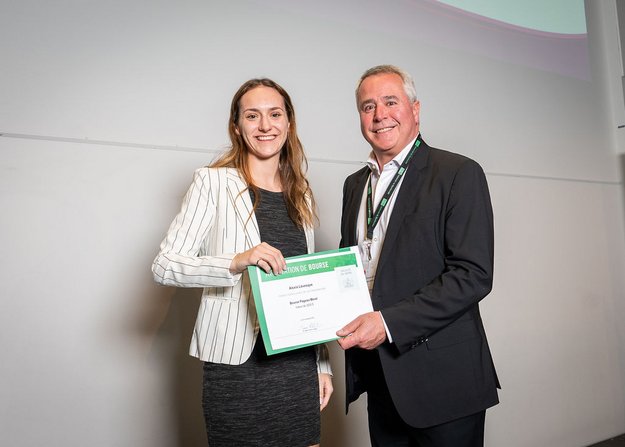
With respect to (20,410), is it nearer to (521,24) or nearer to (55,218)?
(55,218)

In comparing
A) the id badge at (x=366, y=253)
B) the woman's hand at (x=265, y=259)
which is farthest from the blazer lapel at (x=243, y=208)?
the id badge at (x=366, y=253)

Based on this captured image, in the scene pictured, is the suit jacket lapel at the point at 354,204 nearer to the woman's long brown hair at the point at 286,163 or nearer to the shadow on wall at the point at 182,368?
the woman's long brown hair at the point at 286,163

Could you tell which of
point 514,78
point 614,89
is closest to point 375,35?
point 514,78

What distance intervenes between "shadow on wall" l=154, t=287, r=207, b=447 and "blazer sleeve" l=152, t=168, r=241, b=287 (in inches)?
30.8

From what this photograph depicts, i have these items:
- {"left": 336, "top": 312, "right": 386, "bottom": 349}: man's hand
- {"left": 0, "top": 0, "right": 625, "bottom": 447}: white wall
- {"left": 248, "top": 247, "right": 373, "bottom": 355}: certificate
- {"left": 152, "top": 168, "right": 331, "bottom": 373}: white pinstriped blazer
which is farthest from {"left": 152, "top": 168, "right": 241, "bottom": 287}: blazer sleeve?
{"left": 0, "top": 0, "right": 625, "bottom": 447}: white wall

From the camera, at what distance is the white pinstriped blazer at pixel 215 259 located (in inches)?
60.1

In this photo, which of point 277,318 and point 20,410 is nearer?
point 277,318

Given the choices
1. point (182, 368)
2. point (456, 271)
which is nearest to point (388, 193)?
point (456, 271)

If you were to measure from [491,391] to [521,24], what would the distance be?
3.33 m

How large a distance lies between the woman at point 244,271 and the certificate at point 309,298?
0.05 m

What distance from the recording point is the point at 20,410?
200cm

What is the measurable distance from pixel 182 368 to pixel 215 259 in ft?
3.48

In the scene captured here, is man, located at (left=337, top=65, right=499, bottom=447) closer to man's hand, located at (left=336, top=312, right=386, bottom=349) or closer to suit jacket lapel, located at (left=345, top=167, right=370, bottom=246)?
man's hand, located at (left=336, top=312, right=386, bottom=349)

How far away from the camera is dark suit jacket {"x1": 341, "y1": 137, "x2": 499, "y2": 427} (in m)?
1.56
